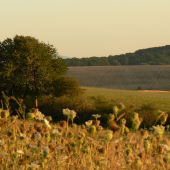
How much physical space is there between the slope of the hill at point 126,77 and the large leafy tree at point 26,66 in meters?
46.1

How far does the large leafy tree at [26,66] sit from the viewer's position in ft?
113

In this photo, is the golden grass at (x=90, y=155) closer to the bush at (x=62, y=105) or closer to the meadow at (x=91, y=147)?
the meadow at (x=91, y=147)

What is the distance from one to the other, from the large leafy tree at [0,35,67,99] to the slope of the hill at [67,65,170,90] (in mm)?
46087

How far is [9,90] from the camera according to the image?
36.4 metres

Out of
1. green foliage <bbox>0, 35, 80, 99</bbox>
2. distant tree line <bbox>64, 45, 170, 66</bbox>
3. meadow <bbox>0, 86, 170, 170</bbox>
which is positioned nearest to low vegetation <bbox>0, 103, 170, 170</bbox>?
meadow <bbox>0, 86, 170, 170</bbox>

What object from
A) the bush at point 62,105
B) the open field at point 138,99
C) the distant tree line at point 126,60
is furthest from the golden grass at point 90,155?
the distant tree line at point 126,60

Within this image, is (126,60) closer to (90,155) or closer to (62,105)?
(62,105)

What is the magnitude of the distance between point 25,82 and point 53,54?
5.26m

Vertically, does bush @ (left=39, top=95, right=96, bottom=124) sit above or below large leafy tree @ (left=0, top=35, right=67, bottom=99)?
below

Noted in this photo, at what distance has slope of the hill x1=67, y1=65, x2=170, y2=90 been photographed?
80812 mm

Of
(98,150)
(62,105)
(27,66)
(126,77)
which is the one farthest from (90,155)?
(126,77)

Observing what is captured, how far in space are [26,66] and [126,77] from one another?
177ft

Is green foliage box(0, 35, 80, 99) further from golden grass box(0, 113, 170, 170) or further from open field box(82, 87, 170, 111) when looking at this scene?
golden grass box(0, 113, 170, 170)

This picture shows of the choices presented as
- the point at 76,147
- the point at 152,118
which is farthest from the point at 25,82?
the point at 76,147
